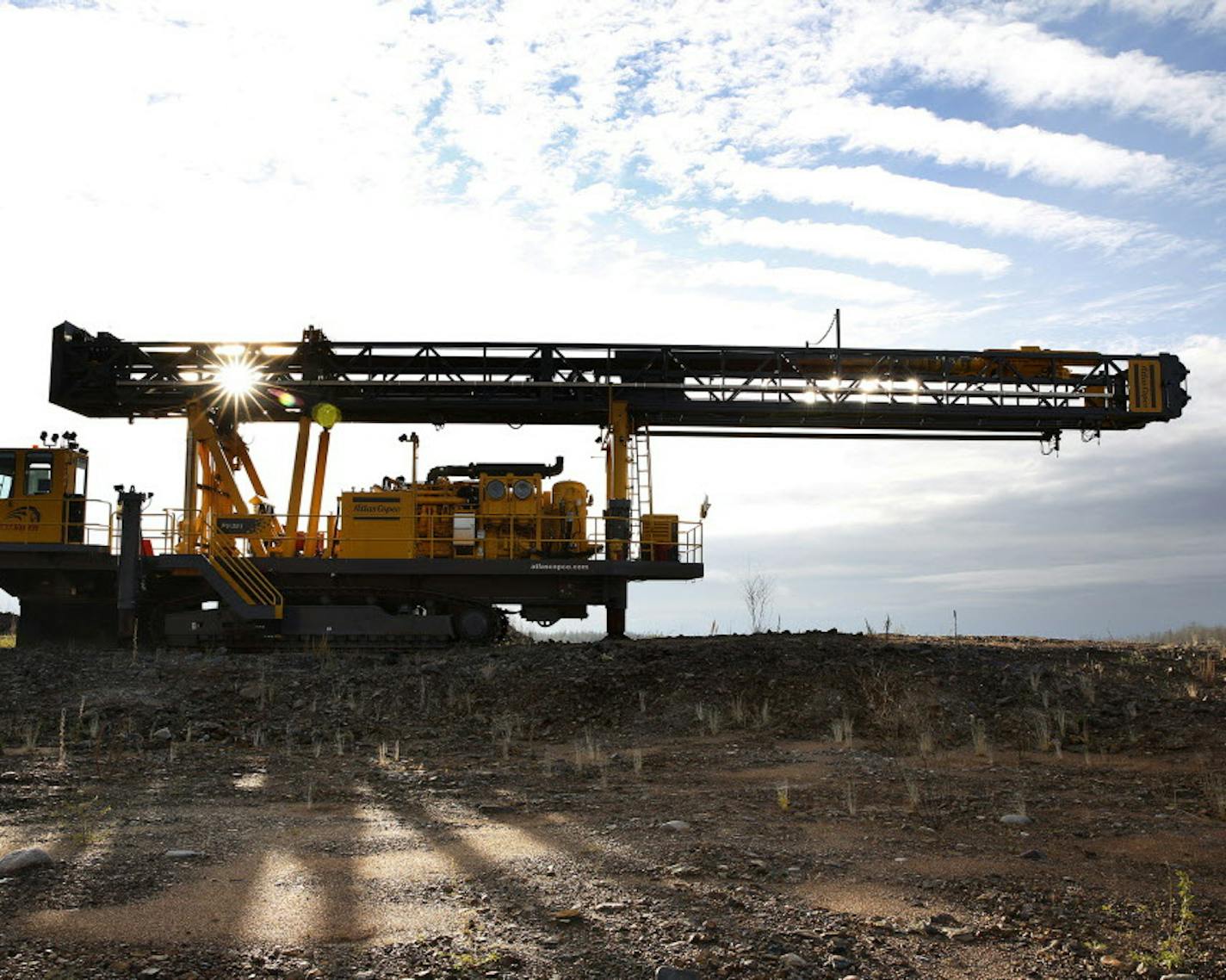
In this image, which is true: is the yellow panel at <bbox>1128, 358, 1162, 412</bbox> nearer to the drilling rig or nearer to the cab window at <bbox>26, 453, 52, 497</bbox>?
the drilling rig

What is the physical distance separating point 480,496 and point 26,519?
9.07 metres

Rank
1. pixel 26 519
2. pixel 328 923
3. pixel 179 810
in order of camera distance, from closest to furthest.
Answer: pixel 328 923, pixel 179 810, pixel 26 519

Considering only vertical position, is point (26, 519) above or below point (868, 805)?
above

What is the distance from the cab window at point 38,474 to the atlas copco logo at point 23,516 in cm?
30

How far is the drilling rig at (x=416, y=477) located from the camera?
20.8 metres

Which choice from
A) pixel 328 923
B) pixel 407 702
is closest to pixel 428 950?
pixel 328 923

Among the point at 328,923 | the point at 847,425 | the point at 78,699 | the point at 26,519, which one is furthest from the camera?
the point at 847,425

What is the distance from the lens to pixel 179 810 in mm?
9008

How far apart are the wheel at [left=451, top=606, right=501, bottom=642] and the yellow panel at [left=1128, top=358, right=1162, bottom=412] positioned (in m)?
14.1

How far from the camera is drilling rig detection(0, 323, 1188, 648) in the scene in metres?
20.8

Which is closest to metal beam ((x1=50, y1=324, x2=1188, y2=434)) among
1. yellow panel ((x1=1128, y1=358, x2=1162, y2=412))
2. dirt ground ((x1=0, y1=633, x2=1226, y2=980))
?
yellow panel ((x1=1128, y1=358, x2=1162, y2=412))

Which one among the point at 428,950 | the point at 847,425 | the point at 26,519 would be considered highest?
the point at 847,425

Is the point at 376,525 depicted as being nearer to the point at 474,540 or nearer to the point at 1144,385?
the point at 474,540

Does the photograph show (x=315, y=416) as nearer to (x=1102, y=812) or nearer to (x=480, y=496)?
(x=480, y=496)
